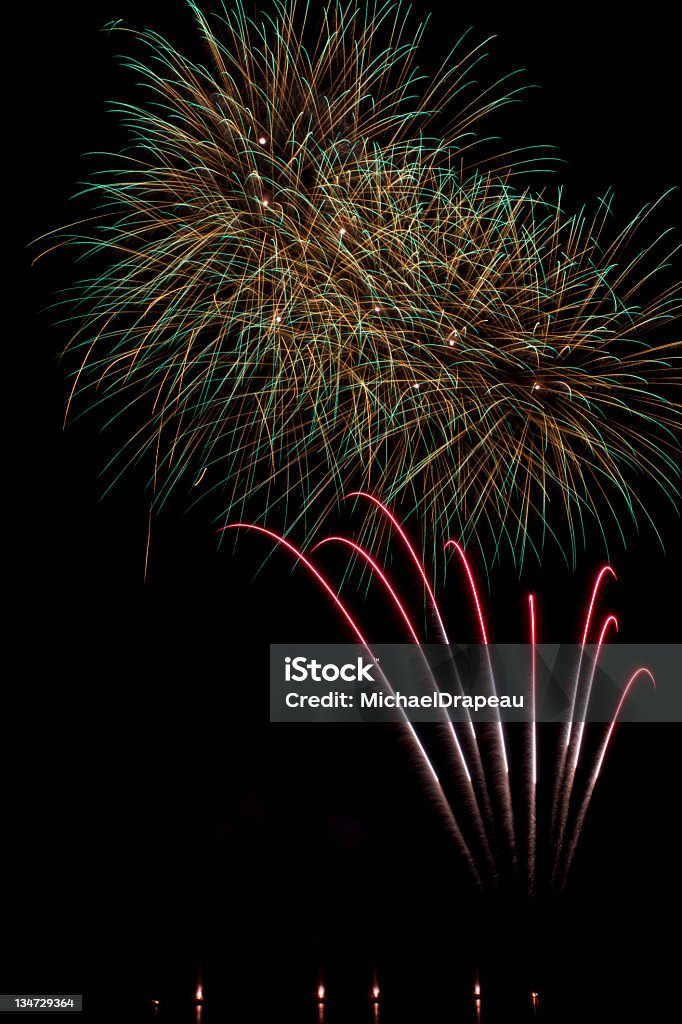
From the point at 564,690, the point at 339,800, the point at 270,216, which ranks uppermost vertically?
the point at 270,216

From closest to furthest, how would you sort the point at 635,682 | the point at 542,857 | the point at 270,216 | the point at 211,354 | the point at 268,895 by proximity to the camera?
the point at 270,216, the point at 211,354, the point at 542,857, the point at 635,682, the point at 268,895

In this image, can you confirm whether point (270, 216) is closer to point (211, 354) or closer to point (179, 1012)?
point (211, 354)

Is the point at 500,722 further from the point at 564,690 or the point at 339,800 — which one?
the point at 339,800

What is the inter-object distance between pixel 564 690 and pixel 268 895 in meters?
5.63

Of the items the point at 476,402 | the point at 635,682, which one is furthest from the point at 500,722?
the point at 476,402

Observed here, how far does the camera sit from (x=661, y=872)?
12961 millimetres

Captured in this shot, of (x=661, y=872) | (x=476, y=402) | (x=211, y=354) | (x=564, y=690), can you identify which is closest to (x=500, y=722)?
(x=564, y=690)

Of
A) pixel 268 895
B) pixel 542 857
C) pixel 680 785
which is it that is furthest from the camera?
pixel 680 785

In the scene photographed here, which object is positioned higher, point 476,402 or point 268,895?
point 476,402

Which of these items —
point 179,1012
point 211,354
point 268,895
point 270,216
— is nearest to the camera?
point 270,216

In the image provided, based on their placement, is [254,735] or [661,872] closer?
[661,872]

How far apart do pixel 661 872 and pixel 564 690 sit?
4265mm

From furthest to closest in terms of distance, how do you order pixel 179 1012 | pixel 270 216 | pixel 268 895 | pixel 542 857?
pixel 268 895 < pixel 179 1012 < pixel 542 857 < pixel 270 216

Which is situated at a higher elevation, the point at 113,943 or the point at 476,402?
the point at 476,402
